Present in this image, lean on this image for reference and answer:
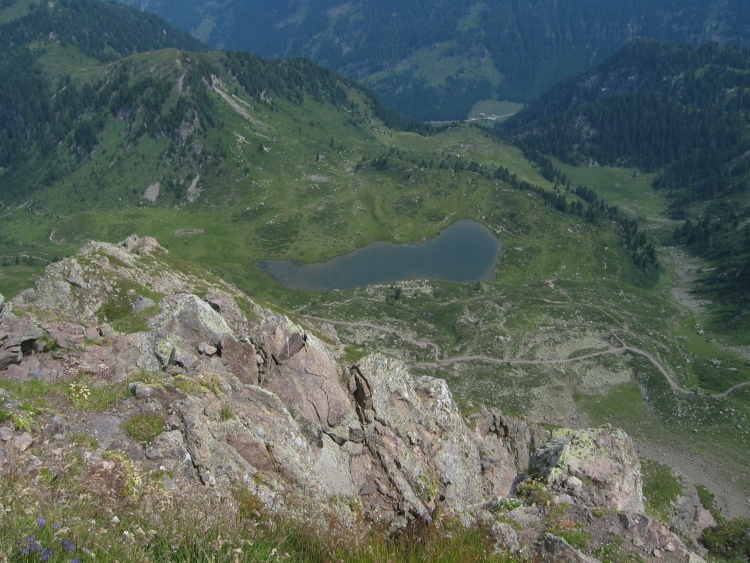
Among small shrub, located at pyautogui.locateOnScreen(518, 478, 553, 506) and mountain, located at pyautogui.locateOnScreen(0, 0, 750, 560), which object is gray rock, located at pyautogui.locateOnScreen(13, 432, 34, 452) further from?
small shrub, located at pyautogui.locateOnScreen(518, 478, 553, 506)

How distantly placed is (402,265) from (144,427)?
149818 mm

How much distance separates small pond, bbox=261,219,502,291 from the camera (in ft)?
524

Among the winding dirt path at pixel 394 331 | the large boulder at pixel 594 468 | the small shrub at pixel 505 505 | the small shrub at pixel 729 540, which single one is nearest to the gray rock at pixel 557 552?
the small shrub at pixel 505 505

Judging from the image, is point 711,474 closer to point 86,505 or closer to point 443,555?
point 443,555

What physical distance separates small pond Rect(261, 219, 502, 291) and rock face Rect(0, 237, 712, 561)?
112714mm

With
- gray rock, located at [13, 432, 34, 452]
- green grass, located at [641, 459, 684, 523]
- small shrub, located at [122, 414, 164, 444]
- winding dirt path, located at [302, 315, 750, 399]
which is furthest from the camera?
winding dirt path, located at [302, 315, 750, 399]

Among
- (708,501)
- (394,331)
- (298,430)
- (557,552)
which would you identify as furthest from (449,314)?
(557,552)

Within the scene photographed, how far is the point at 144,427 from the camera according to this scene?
20.1 meters

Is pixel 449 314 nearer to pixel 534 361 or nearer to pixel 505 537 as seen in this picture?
pixel 534 361

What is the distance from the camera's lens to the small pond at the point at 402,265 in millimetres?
159750

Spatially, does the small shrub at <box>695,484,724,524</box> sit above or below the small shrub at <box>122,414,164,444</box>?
below

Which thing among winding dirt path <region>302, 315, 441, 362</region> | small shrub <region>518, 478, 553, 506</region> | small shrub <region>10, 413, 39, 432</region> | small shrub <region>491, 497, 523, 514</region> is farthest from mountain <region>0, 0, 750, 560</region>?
small shrub <region>491, 497, 523, 514</region>

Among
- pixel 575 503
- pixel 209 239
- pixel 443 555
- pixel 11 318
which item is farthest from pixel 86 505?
pixel 209 239

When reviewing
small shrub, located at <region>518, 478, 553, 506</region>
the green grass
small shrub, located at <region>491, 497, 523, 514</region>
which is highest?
small shrub, located at <region>491, 497, 523, 514</region>
